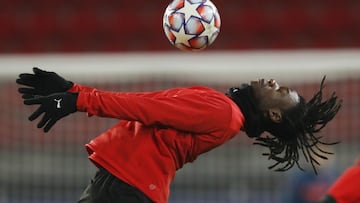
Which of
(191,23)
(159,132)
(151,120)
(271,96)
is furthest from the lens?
(191,23)

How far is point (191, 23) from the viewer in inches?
196

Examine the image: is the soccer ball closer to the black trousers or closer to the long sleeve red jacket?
the long sleeve red jacket

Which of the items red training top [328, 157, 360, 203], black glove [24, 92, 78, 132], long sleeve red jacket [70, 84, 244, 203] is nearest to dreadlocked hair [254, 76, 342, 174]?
long sleeve red jacket [70, 84, 244, 203]

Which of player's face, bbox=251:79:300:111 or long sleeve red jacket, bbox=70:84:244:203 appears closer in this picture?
long sleeve red jacket, bbox=70:84:244:203

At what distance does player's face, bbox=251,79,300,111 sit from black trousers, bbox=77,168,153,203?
0.80 metres

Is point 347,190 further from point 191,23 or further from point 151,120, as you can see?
point 151,120

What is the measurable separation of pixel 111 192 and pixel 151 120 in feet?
1.35

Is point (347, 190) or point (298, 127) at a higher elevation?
point (298, 127)

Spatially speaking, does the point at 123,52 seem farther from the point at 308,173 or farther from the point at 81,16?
the point at 308,173

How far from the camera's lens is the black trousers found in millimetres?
4434

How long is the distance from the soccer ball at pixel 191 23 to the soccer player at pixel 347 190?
1202 millimetres

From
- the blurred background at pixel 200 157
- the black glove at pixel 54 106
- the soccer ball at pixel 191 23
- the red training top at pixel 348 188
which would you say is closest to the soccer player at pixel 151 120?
the black glove at pixel 54 106

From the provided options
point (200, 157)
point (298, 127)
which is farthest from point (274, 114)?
point (200, 157)

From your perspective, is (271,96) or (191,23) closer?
(271,96)
